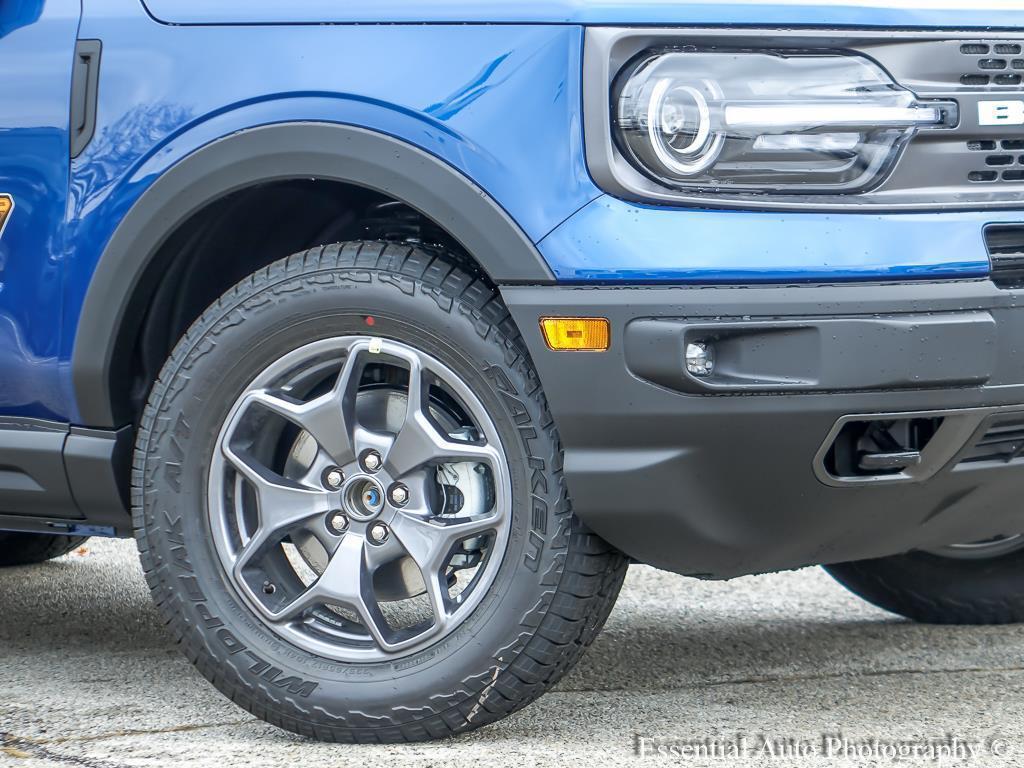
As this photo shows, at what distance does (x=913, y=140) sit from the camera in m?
2.47

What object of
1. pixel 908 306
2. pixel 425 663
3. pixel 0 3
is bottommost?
pixel 425 663

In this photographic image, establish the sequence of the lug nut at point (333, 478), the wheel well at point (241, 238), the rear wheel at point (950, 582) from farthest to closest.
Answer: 1. the rear wheel at point (950, 582)
2. the wheel well at point (241, 238)
3. the lug nut at point (333, 478)

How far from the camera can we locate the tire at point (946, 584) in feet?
12.3

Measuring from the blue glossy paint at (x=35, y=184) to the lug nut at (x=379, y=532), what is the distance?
669 millimetres

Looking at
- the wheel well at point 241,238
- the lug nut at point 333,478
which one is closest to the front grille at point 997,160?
the wheel well at point 241,238

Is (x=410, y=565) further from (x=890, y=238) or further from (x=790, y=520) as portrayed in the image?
(x=890, y=238)

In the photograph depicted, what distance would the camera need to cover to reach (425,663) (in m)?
2.67

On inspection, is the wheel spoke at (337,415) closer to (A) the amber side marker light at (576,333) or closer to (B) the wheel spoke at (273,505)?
(B) the wheel spoke at (273,505)

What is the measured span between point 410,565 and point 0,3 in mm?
1356

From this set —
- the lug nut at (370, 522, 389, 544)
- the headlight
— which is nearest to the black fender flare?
the headlight

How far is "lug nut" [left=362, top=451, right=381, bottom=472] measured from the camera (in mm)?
2691

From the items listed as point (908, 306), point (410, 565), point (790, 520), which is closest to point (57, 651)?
point (410, 565)

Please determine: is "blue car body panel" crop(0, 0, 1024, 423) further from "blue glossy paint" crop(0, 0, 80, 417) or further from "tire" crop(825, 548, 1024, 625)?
"tire" crop(825, 548, 1024, 625)

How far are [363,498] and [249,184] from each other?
601 millimetres
